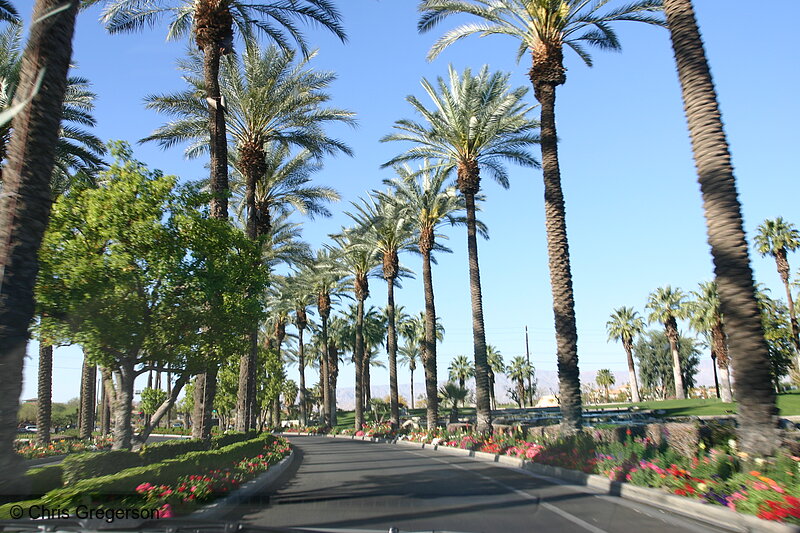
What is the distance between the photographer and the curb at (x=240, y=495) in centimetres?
922

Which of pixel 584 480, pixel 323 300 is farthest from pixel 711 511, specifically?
pixel 323 300

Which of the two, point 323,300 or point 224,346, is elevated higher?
point 323,300

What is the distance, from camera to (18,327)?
22.8ft

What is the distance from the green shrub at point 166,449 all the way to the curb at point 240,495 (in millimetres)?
1872

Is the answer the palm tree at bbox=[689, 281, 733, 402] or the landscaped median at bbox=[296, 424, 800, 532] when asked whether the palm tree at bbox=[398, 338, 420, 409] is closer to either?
the palm tree at bbox=[689, 281, 733, 402]

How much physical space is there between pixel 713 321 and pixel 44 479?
57.0 meters

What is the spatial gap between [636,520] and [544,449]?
8.54 meters

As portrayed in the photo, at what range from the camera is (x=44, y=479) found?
8750 millimetres

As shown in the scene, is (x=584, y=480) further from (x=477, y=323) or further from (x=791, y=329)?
(x=791, y=329)

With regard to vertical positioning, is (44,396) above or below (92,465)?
above

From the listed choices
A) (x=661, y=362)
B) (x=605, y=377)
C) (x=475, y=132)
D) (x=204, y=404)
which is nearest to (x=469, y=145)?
(x=475, y=132)

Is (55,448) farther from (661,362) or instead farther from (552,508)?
(661,362)

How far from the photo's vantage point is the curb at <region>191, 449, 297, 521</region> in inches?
363

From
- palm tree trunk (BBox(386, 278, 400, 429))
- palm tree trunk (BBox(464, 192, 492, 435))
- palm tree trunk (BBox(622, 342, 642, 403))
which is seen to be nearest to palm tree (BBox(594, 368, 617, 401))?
palm tree trunk (BBox(622, 342, 642, 403))
